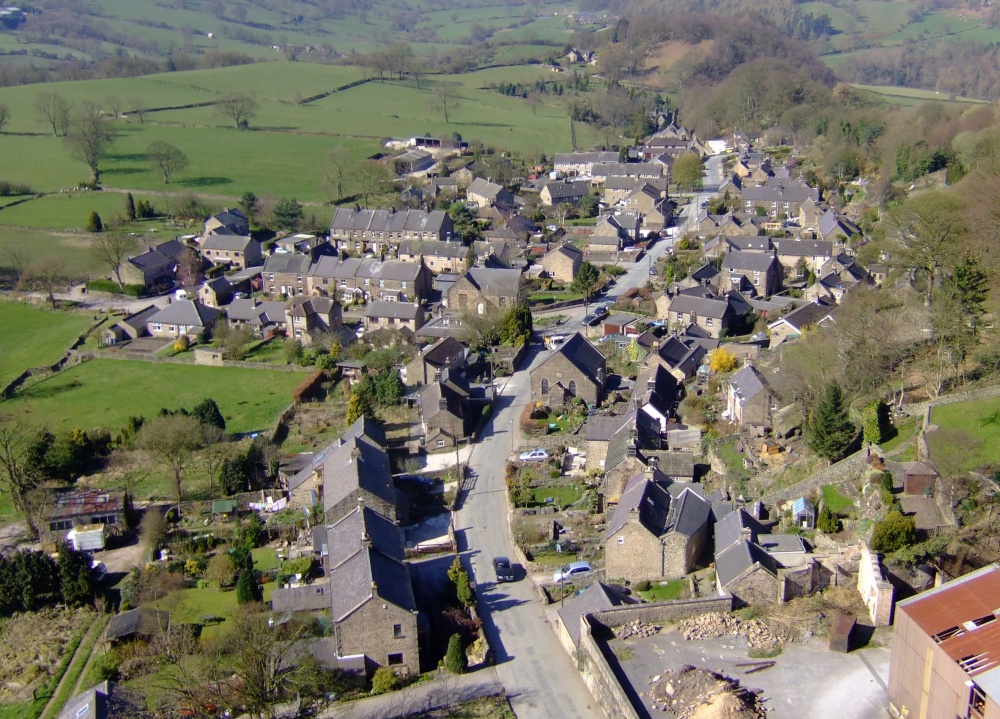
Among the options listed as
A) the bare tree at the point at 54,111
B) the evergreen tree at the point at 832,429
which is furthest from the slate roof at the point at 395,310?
the bare tree at the point at 54,111

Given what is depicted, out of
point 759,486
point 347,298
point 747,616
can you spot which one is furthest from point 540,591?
point 347,298

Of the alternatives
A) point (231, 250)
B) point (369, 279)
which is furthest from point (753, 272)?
point (231, 250)

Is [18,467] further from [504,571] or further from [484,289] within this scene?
[484,289]

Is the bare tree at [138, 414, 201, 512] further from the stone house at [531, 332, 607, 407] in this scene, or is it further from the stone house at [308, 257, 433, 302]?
the stone house at [308, 257, 433, 302]

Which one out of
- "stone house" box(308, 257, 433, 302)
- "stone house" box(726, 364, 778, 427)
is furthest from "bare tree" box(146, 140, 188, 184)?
"stone house" box(726, 364, 778, 427)

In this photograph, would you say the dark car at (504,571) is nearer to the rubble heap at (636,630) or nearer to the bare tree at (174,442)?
the rubble heap at (636,630)

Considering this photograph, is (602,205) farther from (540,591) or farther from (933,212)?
(540,591)
